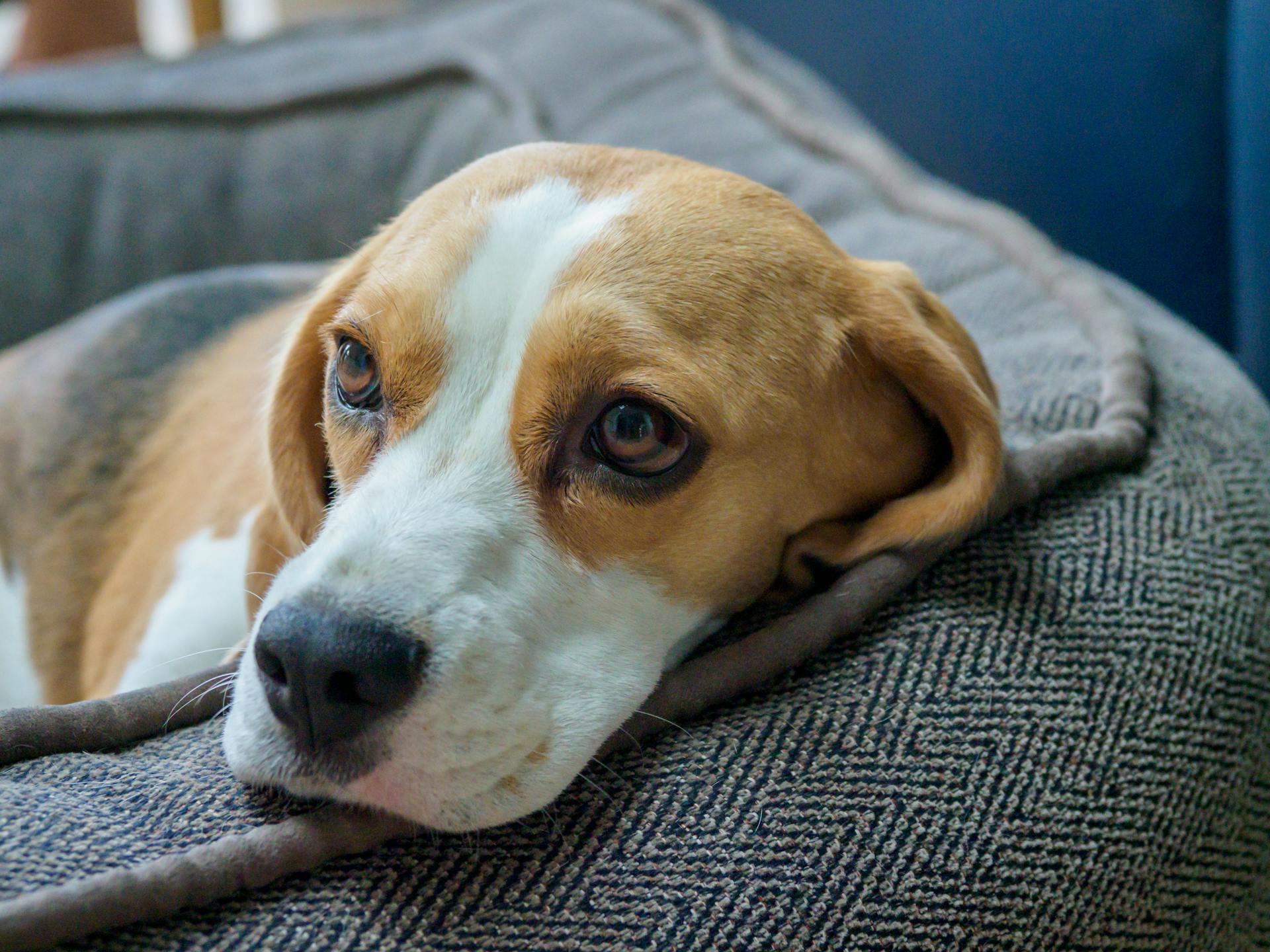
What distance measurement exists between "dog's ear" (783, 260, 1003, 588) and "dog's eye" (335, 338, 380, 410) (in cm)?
60

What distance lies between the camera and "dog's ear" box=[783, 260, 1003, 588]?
140 cm

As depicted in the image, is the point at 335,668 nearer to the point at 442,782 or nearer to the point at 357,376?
the point at 442,782

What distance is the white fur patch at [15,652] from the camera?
2361 mm

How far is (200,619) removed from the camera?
1867 millimetres

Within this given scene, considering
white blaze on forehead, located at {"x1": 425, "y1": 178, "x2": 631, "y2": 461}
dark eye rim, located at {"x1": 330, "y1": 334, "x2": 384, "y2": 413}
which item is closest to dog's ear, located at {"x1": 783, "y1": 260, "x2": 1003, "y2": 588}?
white blaze on forehead, located at {"x1": 425, "y1": 178, "x2": 631, "y2": 461}

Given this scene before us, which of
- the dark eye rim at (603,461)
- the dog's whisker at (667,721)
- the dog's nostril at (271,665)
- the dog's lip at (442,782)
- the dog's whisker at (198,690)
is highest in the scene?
the dark eye rim at (603,461)

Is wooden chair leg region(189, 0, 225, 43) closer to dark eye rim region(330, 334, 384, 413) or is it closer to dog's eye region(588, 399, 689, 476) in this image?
dark eye rim region(330, 334, 384, 413)

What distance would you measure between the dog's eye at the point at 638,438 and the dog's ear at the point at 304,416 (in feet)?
1.72

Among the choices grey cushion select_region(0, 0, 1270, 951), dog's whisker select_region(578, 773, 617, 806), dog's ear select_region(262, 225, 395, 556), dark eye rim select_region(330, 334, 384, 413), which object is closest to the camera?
grey cushion select_region(0, 0, 1270, 951)

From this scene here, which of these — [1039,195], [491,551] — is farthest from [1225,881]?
[1039,195]

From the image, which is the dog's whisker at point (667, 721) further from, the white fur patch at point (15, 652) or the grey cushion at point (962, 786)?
the white fur patch at point (15, 652)

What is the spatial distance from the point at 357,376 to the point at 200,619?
2.11 ft

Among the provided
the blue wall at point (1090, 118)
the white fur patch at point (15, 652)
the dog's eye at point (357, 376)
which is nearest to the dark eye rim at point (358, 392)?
the dog's eye at point (357, 376)

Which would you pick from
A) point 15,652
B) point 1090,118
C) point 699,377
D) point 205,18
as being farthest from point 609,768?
point 205,18
